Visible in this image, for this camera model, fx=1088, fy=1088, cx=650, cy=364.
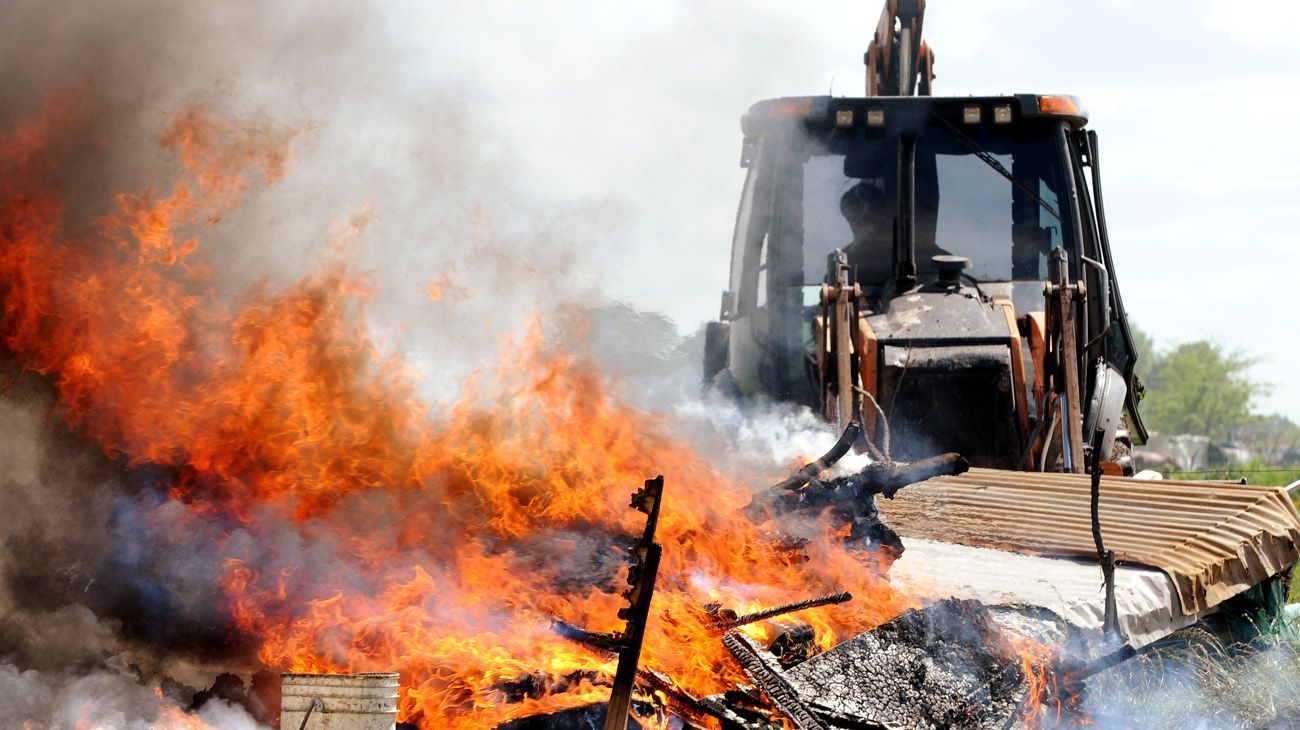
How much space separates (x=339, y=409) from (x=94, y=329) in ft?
3.91

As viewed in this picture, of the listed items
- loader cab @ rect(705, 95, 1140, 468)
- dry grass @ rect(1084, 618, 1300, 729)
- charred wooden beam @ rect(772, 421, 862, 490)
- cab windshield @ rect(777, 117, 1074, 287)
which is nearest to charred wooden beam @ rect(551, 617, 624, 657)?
charred wooden beam @ rect(772, 421, 862, 490)

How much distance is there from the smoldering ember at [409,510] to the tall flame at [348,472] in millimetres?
16

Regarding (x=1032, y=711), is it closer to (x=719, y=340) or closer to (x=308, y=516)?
(x=308, y=516)

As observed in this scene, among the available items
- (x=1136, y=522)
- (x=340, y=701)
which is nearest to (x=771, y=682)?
(x=340, y=701)

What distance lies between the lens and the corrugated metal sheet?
18.3 ft

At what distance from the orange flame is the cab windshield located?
136 inches

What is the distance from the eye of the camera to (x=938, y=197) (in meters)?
8.80

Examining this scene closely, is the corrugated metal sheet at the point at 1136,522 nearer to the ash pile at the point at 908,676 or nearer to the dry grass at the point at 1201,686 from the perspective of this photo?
the dry grass at the point at 1201,686

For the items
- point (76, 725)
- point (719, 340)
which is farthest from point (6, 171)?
point (719, 340)

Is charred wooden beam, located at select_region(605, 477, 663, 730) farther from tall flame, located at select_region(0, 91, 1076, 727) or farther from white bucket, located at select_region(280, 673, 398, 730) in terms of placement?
white bucket, located at select_region(280, 673, 398, 730)

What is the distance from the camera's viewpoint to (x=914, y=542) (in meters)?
6.23

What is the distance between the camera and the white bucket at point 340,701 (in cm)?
354

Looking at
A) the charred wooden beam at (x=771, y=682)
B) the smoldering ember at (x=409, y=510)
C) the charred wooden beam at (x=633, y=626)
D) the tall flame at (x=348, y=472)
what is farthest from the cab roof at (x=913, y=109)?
the charred wooden beam at (x=633, y=626)

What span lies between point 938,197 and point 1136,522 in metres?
3.48
